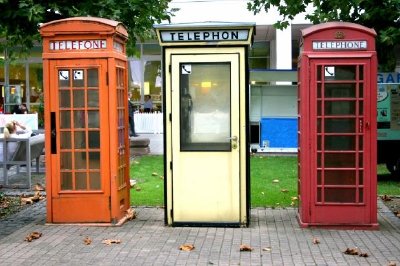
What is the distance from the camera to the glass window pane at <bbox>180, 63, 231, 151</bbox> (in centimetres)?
784

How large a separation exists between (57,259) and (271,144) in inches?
440

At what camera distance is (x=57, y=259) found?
21.1 feet

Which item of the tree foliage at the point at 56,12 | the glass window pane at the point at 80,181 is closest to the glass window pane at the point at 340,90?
the glass window pane at the point at 80,181

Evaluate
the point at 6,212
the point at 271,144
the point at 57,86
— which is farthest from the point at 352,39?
the point at 271,144

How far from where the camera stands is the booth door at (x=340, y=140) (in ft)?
24.7

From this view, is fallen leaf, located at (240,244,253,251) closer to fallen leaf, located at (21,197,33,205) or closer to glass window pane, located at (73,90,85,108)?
glass window pane, located at (73,90,85,108)

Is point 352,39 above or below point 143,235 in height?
above

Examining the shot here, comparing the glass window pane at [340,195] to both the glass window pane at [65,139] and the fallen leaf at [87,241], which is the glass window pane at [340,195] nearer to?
the fallen leaf at [87,241]

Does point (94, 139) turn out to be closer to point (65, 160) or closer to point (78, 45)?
point (65, 160)

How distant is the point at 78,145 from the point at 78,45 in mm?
1276

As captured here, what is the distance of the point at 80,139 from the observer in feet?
26.2

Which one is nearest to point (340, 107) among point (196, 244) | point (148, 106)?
point (196, 244)

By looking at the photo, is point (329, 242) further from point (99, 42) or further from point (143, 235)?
point (99, 42)

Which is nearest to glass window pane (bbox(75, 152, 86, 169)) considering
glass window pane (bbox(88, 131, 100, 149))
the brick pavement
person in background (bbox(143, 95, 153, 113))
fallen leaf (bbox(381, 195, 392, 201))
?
glass window pane (bbox(88, 131, 100, 149))
